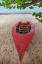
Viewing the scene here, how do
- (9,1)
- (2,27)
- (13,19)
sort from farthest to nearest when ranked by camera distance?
(13,19)
(2,27)
(9,1)

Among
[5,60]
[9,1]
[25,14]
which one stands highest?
[9,1]

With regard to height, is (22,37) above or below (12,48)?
above

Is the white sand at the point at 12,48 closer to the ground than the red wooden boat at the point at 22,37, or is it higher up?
closer to the ground

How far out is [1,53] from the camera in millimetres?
4141

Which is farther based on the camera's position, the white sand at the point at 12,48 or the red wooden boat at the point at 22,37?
the white sand at the point at 12,48

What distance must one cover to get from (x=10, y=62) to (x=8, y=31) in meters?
1.62

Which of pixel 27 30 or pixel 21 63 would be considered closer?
pixel 21 63

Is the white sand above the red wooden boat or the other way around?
the other way around

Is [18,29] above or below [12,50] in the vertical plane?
above

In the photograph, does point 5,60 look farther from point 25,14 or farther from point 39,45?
point 25,14

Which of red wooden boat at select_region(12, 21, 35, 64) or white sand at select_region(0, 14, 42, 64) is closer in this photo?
red wooden boat at select_region(12, 21, 35, 64)

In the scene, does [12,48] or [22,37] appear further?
[12,48]

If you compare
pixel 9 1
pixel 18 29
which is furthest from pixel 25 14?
pixel 9 1

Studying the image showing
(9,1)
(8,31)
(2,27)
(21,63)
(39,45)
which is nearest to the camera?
(9,1)
